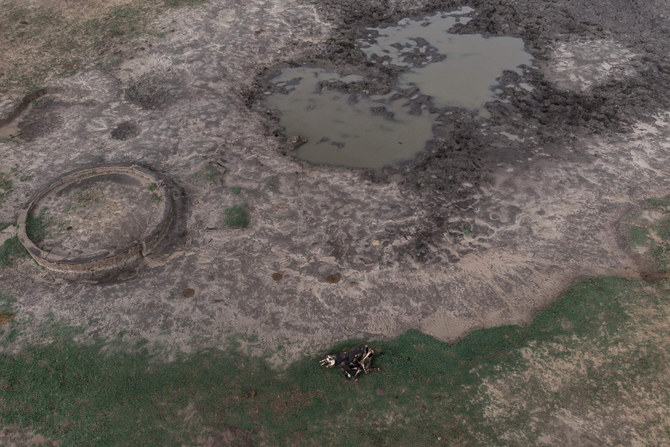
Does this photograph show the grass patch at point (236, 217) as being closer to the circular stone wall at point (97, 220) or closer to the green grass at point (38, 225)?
the circular stone wall at point (97, 220)

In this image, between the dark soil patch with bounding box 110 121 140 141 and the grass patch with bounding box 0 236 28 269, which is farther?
the dark soil patch with bounding box 110 121 140 141

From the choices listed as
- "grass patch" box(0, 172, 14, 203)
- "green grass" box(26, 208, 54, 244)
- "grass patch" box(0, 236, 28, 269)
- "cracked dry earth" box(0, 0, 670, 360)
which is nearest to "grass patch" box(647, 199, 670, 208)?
"cracked dry earth" box(0, 0, 670, 360)

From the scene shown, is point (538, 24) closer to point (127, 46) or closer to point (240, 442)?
point (127, 46)

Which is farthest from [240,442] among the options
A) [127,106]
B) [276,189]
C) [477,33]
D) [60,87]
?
[477,33]

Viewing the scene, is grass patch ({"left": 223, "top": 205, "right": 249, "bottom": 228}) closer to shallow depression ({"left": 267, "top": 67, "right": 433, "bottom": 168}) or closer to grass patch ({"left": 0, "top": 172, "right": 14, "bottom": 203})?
shallow depression ({"left": 267, "top": 67, "right": 433, "bottom": 168})

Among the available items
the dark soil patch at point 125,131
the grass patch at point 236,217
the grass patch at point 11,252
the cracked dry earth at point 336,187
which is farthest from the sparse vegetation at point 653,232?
the grass patch at point 11,252

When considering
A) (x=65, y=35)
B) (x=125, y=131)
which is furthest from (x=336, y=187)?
(x=65, y=35)
